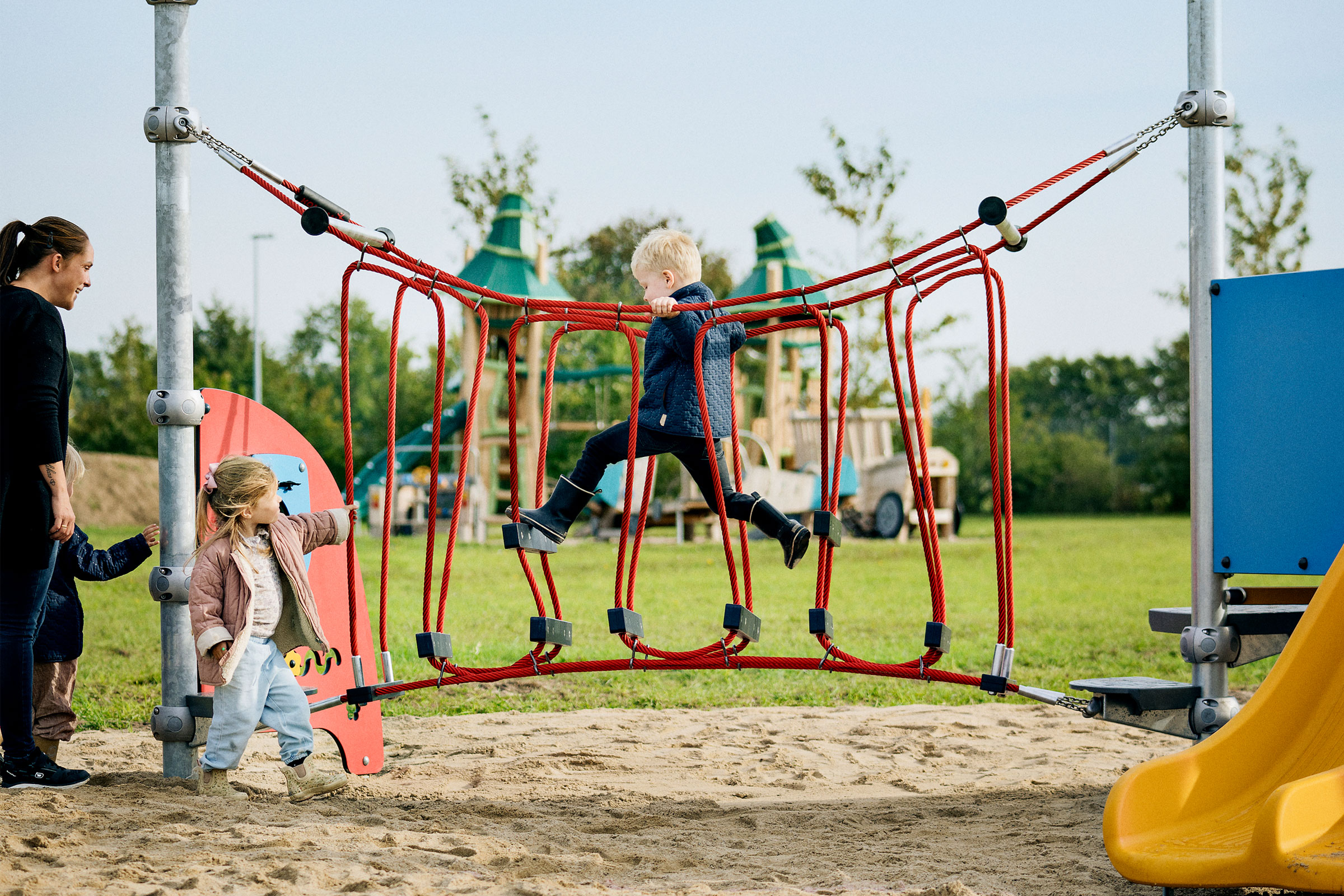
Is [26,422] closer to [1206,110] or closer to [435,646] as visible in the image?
[435,646]

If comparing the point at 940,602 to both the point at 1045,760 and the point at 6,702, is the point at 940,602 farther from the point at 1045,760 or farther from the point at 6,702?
the point at 6,702

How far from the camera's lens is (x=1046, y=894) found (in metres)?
2.62

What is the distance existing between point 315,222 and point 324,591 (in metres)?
1.30

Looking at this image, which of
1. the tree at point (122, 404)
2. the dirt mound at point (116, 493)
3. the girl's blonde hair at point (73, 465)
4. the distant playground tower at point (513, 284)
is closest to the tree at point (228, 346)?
the tree at point (122, 404)

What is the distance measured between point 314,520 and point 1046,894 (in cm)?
240

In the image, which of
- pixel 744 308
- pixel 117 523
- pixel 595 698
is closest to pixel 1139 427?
pixel 744 308

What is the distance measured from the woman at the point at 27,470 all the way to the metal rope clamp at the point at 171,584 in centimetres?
29

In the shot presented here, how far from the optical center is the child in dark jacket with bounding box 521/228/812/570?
3.93 meters

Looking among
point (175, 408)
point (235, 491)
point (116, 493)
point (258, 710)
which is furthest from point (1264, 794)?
point (116, 493)

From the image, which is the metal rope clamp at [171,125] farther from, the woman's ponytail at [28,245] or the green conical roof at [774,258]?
the green conical roof at [774,258]

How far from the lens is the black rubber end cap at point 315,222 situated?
11.7 ft

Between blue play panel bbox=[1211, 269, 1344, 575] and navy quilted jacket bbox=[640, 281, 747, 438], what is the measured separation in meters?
1.51

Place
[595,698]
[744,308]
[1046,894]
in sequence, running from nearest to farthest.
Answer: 1. [1046,894]
2. [595,698]
3. [744,308]

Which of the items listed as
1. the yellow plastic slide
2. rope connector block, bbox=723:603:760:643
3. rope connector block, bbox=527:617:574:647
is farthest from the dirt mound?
the yellow plastic slide
